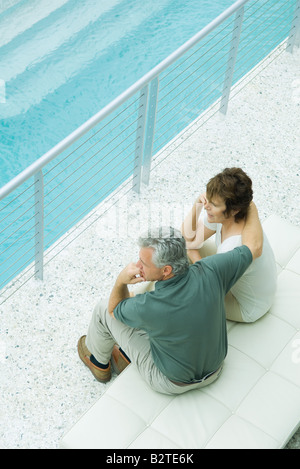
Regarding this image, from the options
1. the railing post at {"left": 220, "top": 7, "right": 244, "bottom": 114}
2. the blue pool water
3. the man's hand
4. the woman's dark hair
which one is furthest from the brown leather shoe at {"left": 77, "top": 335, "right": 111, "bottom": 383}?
the blue pool water

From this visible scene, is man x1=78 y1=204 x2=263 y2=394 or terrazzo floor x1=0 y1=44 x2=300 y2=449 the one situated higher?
man x1=78 y1=204 x2=263 y2=394

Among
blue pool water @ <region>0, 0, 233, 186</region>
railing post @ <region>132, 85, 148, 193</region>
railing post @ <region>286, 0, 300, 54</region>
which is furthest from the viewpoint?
blue pool water @ <region>0, 0, 233, 186</region>

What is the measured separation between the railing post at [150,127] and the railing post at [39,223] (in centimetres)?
85

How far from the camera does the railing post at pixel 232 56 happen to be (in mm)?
3963

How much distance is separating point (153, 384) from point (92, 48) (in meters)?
4.31

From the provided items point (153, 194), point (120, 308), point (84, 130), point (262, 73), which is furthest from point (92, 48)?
point (120, 308)

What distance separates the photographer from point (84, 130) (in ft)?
10.3

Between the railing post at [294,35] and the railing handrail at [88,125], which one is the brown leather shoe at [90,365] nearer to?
the railing handrail at [88,125]

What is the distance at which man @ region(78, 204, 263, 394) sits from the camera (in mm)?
2375

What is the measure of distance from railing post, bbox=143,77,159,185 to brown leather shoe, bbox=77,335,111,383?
3.83ft

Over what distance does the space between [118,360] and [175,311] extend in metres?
0.73

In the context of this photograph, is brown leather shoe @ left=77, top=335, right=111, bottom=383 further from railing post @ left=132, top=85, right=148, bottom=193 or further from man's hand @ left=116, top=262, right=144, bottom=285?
railing post @ left=132, top=85, right=148, bottom=193

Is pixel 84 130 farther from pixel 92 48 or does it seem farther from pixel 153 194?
pixel 92 48

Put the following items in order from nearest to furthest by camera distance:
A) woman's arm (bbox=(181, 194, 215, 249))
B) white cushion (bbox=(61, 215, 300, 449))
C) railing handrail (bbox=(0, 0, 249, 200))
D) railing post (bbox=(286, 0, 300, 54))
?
1. white cushion (bbox=(61, 215, 300, 449))
2. railing handrail (bbox=(0, 0, 249, 200))
3. woman's arm (bbox=(181, 194, 215, 249))
4. railing post (bbox=(286, 0, 300, 54))
